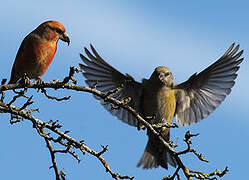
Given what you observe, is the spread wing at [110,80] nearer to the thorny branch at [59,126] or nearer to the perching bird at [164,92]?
the perching bird at [164,92]

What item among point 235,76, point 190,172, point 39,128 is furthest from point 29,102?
point 235,76

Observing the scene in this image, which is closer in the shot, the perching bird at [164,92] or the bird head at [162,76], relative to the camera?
the perching bird at [164,92]

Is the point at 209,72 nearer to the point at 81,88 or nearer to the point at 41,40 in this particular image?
the point at 41,40

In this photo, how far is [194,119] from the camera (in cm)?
764

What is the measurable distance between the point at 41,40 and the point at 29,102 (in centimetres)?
216

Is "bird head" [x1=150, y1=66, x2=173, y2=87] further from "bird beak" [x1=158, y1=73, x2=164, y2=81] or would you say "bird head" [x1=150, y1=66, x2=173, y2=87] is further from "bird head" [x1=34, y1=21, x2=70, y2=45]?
"bird head" [x1=34, y1=21, x2=70, y2=45]

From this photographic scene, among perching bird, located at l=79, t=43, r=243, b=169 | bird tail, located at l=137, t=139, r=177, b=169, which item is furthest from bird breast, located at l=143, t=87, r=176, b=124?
bird tail, located at l=137, t=139, r=177, b=169

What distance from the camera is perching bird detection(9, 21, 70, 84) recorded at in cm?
601

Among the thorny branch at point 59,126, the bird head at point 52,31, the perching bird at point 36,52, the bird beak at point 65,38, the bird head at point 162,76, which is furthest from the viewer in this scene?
the bird head at point 162,76

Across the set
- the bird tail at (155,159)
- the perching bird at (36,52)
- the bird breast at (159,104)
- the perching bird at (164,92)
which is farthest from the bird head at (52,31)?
the bird tail at (155,159)

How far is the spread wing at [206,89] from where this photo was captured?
766cm

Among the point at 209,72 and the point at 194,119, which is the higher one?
the point at 209,72

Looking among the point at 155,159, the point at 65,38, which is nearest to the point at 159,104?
the point at 155,159

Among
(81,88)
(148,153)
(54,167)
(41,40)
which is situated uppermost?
(41,40)
